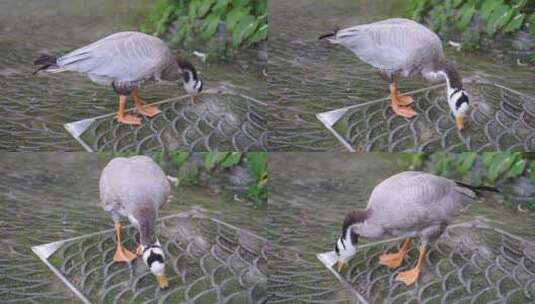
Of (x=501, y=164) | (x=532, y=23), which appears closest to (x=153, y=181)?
(x=501, y=164)

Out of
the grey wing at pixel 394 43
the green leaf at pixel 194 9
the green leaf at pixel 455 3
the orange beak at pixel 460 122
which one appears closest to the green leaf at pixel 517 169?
the orange beak at pixel 460 122

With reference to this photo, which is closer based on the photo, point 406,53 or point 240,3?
point 406,53

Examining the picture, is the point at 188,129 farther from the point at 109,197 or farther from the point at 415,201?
the point at 415,201

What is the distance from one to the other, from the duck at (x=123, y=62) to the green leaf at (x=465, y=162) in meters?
0.99

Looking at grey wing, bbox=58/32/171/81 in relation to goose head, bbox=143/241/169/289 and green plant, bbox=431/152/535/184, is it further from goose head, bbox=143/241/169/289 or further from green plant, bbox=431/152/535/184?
green plant, bbox=431/152/535/184

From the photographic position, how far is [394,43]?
2250 mm

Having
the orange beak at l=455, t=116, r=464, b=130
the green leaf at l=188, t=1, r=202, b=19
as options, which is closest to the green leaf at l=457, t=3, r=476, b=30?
the orange beak at l=455, t=116, r=464, b=130

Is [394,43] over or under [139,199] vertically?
over

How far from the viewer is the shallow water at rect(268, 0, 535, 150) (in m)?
2.39

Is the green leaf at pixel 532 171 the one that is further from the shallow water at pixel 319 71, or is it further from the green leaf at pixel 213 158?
the green leaf at pixel 213 158

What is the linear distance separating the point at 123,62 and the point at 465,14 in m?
1.15

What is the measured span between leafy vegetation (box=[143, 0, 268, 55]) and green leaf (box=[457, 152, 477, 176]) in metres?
0.78

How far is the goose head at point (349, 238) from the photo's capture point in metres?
2.23

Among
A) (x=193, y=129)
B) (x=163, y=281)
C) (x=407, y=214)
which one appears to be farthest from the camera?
(x=193, y=129)
